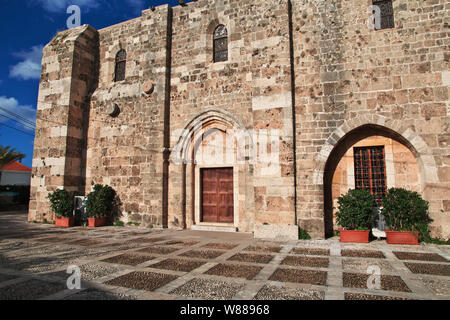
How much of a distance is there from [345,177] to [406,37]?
386 centimetres

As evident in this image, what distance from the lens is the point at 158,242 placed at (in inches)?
267

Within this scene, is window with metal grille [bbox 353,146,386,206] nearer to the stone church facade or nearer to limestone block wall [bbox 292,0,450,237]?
the stone church facade

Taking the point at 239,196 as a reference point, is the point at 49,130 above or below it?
above

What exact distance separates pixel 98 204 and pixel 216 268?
6.42 meters

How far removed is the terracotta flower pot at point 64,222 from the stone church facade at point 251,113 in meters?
1.04

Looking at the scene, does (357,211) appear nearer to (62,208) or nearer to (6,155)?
(62,208)

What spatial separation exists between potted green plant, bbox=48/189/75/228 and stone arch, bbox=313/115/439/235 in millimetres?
8123

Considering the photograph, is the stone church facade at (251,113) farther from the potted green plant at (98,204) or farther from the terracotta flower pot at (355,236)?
the terracotta flower pot at (355,236)

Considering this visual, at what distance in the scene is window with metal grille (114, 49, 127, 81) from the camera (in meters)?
10.7

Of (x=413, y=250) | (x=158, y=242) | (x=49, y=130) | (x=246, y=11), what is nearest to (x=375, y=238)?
(x=413, y=250)

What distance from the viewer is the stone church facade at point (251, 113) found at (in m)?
7.01

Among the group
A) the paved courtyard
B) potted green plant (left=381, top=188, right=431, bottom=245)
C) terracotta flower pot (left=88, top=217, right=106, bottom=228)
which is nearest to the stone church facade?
potted green plant (left=381, top=188, right=431, bottom=245)

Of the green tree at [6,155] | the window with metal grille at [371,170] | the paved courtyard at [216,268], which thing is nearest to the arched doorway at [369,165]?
the window with metal grille at [371,170]
